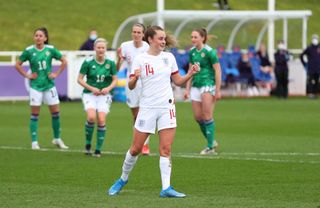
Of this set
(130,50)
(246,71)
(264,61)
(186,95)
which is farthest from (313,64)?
(130,50)

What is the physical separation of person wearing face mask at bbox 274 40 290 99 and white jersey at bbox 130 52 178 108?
2619 cm

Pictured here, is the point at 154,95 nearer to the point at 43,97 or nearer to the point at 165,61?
the point at 165,61

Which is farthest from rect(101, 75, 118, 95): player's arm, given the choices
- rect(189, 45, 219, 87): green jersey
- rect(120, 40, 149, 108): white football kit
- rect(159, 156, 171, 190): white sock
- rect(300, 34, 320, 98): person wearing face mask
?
rect(300, 34, 320, 98): person wearing face mask

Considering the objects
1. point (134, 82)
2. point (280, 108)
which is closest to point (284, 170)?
point (134, 82)

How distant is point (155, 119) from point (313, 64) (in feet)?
89.0

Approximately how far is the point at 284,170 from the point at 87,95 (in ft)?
14.1

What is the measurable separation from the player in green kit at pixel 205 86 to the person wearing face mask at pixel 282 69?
66.5 ft

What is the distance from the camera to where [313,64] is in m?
39.2

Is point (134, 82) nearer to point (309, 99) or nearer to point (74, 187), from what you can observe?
point (74, 187)

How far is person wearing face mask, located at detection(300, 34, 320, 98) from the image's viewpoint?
39188 millimetres

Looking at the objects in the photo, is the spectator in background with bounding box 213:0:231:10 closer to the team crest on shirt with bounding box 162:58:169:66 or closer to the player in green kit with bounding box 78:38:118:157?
the player in green kit with bounding box 78:38:118:157

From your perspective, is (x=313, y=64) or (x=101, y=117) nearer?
(x=101, y=117)

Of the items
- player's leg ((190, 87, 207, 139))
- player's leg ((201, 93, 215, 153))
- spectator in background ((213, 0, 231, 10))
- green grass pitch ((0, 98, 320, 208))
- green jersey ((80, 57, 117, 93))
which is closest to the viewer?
green grass pitch ((0, 98, 320, 208))

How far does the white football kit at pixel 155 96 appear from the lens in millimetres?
12797
